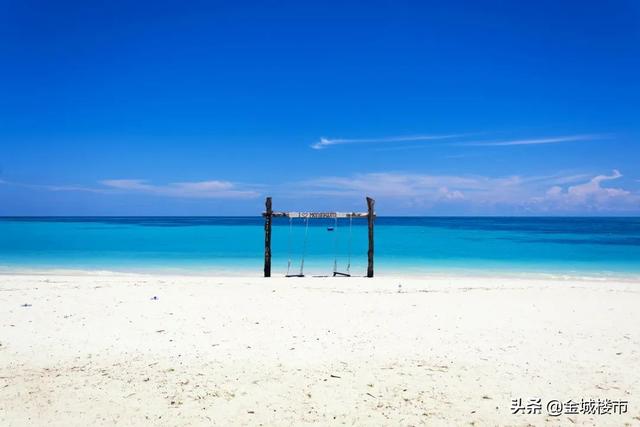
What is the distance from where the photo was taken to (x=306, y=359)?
5840mm

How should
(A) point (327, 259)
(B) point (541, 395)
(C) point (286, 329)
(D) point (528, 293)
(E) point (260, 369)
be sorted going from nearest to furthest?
(B) point (541, 395) → (E) point (260, 369) → (C) point (286, 329) → (D) point (528, 293) → (A) point (327, 259)

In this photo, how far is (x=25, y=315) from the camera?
26.4 ft

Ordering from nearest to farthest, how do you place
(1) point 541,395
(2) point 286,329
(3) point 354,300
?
1. (1) point 541,395
2. (2) point 286,329
3. (3) point 354,300

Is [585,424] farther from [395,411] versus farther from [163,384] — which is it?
[163,384]

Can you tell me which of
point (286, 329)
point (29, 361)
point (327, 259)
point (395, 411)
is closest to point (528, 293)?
point (286, 329)

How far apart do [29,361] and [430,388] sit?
4941 mm

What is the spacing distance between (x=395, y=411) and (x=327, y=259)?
20.3 m

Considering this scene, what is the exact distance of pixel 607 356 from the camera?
237 inches

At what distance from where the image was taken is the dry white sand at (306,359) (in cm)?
440

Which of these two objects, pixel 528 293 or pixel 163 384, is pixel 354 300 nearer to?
pixel 528 293

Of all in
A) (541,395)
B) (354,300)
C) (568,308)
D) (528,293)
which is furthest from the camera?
(528,293)

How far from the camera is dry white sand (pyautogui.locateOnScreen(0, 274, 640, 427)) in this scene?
14.4 ft

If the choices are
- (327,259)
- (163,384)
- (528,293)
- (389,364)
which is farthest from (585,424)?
(327,259)

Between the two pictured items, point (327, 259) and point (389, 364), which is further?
point (327, 259)
